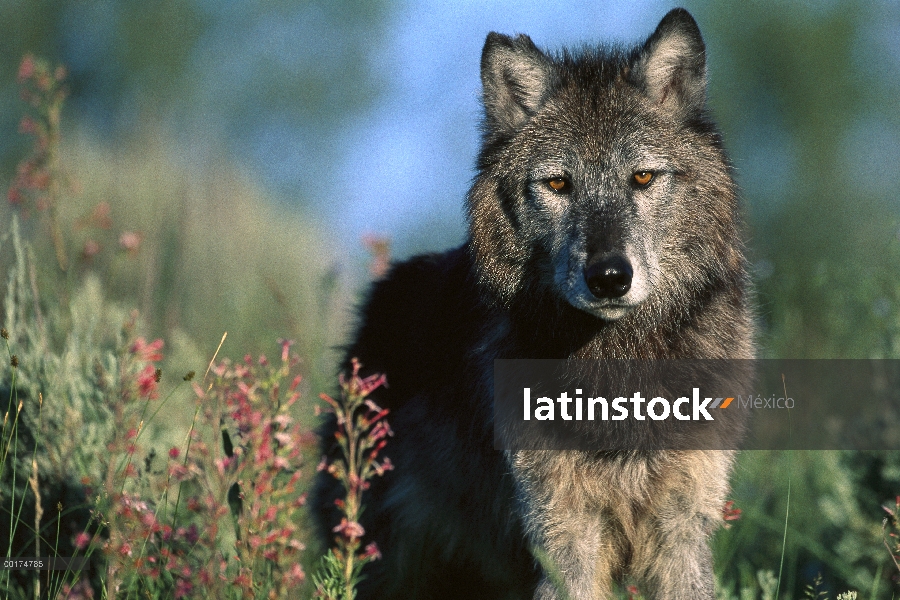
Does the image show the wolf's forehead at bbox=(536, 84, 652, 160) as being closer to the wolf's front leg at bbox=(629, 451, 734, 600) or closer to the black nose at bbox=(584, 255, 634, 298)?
the black nose at bbox=(584, 255, 634, 298)

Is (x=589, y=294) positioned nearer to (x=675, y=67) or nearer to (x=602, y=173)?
(x=602, y=173)

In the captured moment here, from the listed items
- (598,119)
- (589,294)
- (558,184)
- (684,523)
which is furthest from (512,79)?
(684,523)

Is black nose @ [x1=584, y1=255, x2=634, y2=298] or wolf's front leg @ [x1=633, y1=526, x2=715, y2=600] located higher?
black nose @ [x1=584, y1=255, x2=634, y2=298]

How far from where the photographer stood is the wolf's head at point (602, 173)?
126 inches

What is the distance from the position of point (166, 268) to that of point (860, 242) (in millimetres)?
6203

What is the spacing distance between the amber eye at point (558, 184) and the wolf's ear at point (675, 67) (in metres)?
0.56

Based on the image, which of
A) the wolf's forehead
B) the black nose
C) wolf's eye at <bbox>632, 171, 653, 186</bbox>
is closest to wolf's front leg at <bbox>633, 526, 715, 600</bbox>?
the black nose

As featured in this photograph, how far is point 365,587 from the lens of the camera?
13.8 ft

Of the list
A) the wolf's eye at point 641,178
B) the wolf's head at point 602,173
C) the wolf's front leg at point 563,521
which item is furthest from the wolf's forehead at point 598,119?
the wolf's front leg at point 563,521

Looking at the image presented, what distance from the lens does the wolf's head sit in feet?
10.5

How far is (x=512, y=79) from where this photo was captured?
3621 millimetres

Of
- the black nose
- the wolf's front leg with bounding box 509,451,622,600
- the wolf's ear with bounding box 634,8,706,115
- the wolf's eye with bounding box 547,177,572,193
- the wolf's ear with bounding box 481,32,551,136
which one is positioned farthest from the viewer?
the wolf's ear with bounding box 481,32,551,136

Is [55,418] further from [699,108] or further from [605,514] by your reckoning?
[699,108]

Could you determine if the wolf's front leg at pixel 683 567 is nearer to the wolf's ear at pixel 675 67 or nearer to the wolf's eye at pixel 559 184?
the wolf's eye at pixel 559 184
